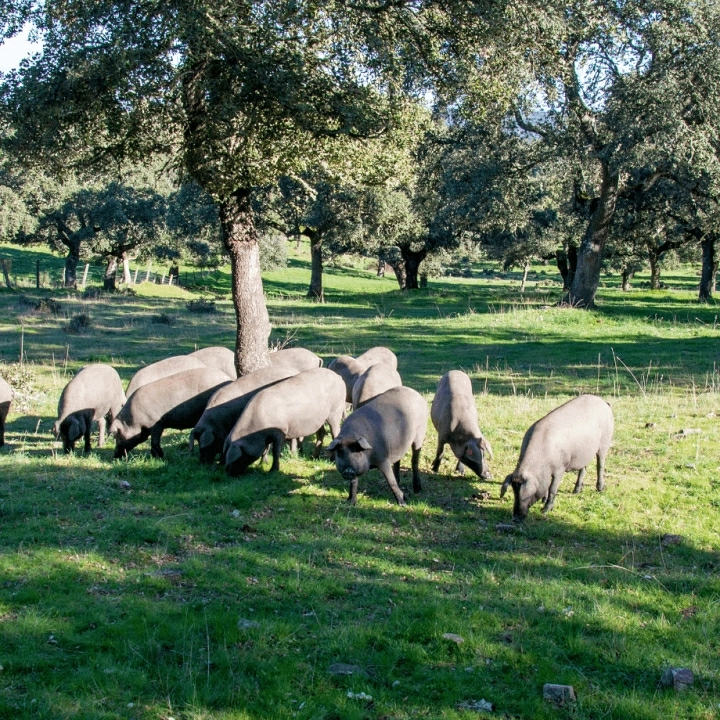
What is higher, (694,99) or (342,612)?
(694,99)

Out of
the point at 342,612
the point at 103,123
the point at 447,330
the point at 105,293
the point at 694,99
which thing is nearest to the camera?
the point at 342,612

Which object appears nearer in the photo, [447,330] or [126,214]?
[447,330]

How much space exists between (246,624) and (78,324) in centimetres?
2379

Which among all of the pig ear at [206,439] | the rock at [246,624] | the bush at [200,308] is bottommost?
the rock at [246,624]

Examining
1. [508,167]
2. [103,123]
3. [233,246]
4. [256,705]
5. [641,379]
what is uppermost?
[508,167]

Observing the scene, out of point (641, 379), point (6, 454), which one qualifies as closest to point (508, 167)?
point (641, 379)

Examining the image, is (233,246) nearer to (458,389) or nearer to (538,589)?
(458,389)

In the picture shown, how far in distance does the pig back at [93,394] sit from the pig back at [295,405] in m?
3.50

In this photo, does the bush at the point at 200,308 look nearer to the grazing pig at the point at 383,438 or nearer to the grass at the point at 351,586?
the grass at the point at 351,586

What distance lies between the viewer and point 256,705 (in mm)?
5340

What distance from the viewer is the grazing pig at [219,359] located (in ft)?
50.9

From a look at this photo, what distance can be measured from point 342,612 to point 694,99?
23.4 metres

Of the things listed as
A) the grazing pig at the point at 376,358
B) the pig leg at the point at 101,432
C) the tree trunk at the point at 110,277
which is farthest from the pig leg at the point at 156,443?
the tree trunk at the point at 110,277

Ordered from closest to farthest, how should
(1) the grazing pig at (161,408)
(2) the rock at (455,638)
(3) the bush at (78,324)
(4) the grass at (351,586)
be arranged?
(4) the grass at (351,586)
(2) the rock at (455,638)
(1) the grazing pig at (161,408)
(3) the bush at (78,324)
